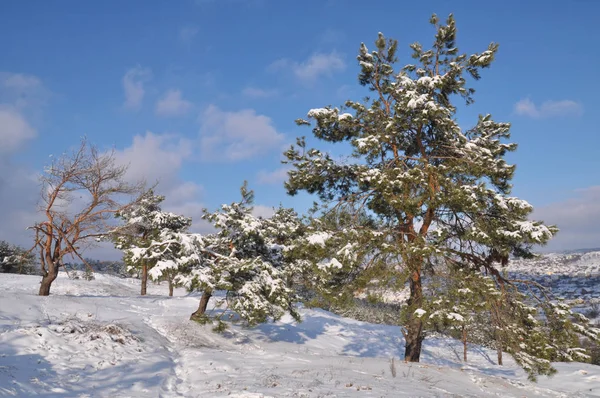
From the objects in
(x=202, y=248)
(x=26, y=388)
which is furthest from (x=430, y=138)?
(x=26, y=388)

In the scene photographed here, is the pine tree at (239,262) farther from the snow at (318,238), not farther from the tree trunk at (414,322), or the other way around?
the tree trunk at (414,322)

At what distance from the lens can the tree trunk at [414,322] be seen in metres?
10.6

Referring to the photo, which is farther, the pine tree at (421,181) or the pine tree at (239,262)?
the pine tree at (239,262)

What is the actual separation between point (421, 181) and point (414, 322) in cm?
435

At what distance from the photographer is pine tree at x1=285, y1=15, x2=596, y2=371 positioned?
35.0 ft

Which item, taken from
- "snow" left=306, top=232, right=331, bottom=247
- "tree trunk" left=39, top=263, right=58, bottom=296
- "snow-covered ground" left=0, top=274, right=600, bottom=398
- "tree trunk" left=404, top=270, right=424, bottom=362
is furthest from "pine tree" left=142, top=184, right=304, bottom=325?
"tree trunk" left=39, top=263, right=58, bottom=296

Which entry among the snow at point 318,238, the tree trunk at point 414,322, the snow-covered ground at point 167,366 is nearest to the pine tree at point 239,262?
the snow at point 318,238

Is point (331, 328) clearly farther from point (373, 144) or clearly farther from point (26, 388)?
point (26, 388)

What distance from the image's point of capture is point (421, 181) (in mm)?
10750

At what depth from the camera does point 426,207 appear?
11.7 m

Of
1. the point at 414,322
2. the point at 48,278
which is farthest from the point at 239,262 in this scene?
the point at 48,278

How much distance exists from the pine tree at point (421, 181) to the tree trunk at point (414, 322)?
0.11 ft

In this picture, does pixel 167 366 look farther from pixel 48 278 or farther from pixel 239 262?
pixel 48 278

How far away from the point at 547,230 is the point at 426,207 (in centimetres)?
339
